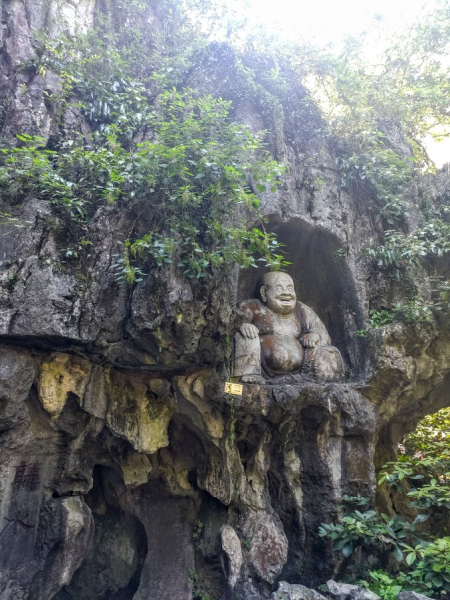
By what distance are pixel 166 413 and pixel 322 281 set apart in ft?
10.7

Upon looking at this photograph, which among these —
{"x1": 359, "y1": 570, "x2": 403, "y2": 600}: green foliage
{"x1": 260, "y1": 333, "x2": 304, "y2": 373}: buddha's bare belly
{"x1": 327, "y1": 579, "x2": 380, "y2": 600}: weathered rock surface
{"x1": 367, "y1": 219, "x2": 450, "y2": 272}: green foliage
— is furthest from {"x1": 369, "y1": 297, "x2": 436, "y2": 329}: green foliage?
{"x1": 327, "y1": 579, "x2": 380, "y2": 600}: weathered rock surface

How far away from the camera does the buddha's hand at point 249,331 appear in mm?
6141

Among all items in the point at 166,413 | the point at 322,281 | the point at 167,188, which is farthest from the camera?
the point at 322,281

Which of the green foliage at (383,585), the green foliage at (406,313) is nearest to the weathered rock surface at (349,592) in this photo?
the green foliage at (383,585)

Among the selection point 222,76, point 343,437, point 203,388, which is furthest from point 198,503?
point 222,76

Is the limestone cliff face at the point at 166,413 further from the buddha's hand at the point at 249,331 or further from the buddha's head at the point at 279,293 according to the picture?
the buddha's hand at the point at 249,331

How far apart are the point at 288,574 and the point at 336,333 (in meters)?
3.30

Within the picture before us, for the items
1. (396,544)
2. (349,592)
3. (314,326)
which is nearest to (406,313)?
(314,326)

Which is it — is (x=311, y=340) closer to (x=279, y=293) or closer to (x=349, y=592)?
(x=279, y=293)

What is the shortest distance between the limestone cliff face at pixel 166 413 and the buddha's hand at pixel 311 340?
486mm

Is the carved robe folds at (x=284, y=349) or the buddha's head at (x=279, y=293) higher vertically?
the buddha's head at (x=279, y=293)

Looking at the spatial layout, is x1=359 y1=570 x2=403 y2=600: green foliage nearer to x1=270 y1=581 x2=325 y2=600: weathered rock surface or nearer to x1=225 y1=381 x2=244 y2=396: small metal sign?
x1=270 y1=581 x2=325 y2=600: weathered rock surface

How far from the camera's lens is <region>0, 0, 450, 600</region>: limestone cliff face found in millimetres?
4926

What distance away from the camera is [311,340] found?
6.57m
